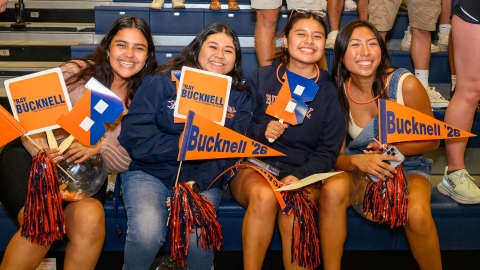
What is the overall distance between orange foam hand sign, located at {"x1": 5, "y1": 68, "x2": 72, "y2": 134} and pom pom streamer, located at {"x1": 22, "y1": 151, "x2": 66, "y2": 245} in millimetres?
136

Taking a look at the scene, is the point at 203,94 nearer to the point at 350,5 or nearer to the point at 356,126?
the point at 356,126

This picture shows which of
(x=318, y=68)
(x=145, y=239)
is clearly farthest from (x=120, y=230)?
(x=318, y=68)

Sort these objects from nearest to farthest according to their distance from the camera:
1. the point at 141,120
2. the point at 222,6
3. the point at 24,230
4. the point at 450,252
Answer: the point at 24,230 < the point at 141,120 < the point at 450,252 < the point at 222,6

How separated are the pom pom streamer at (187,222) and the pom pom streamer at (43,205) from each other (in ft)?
1.32

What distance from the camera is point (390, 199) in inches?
80.6

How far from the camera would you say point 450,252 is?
249cm

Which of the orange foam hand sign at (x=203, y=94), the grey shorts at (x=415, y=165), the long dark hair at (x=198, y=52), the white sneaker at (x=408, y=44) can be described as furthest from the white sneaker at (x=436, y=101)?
the orange foam hand sign at (x=203, y=94)

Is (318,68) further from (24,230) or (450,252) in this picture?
(24,230)

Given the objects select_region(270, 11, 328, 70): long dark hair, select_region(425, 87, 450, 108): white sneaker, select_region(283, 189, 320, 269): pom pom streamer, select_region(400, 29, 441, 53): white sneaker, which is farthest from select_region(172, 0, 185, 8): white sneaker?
select_region(283, 189, 320, 269): pom pom streamer

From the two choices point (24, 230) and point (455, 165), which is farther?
point (455, 165)

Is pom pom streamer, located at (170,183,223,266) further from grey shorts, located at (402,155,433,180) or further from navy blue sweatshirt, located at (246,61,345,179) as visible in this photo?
grey shorts, located at (402,155,433,180)

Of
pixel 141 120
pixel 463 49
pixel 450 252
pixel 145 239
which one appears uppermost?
pixel 463 49

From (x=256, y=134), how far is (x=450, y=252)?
1136mm

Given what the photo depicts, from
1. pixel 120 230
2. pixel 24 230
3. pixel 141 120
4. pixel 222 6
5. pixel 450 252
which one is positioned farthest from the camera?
pixel 222 6
